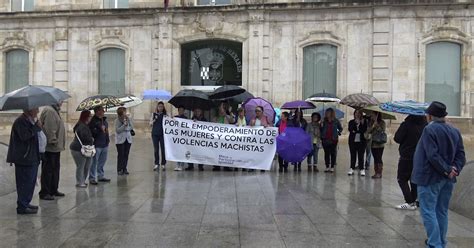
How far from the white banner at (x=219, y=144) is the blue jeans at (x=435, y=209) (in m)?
7.25

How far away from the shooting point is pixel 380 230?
23.4ft

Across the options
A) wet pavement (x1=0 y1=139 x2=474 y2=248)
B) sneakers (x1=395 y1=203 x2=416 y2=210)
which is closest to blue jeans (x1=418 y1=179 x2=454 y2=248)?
wet pavement (x1=0 y1=139 x2=474 y2=248)

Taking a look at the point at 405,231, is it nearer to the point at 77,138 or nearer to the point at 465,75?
the point at 77,138

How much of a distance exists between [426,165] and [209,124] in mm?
7932

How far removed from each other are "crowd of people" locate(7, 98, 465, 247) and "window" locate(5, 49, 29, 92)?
16274 millimetres

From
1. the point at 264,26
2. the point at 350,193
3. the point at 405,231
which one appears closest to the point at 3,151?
the point at 350,193

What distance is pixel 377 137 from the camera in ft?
40.1

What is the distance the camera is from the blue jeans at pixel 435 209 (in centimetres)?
593

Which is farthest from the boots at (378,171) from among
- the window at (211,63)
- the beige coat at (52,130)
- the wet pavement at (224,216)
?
the window at (211,63)

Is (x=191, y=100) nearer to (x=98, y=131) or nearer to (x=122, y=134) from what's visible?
(x=122, y=134)

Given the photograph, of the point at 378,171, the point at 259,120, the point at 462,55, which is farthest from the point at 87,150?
the point at 462,55

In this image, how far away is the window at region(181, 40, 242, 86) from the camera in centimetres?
2500

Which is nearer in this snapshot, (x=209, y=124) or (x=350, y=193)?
(x=350, y=193)

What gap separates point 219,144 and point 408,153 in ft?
18.9
